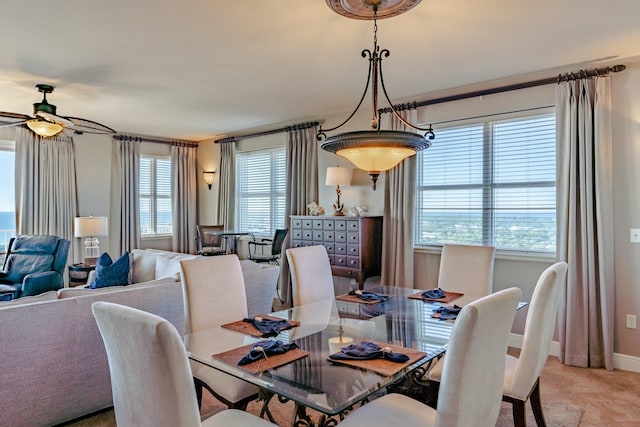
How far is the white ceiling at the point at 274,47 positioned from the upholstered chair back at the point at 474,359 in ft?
6.37

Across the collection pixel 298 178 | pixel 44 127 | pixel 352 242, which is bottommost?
pixel 352 242

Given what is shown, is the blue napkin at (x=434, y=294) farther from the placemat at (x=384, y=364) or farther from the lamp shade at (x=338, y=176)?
the lamp shade at (x=338, y=176)

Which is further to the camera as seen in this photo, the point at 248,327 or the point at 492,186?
the point at 492,186

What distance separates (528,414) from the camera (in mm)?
2736

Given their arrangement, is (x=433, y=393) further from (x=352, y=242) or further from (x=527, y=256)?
(x=352, y=242)

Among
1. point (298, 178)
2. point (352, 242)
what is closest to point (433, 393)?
point (352, 242)

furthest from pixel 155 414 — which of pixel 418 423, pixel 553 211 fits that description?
pixel 553 211

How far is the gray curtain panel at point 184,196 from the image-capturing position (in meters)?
7.34

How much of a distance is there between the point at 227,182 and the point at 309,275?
424 cm

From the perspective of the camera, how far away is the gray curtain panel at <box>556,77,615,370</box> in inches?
136

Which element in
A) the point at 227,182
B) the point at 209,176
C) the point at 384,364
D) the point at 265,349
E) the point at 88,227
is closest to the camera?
the point at 384,364

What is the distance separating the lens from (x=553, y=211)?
3.84 metres

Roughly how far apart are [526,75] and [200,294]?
345cm

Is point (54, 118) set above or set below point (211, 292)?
above
